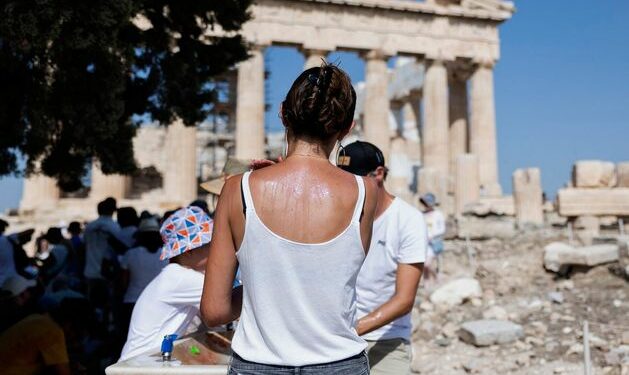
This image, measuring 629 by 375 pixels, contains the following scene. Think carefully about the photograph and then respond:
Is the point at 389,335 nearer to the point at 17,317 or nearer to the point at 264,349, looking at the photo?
the point at 264,349

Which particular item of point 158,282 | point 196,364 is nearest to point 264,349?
point 196,364

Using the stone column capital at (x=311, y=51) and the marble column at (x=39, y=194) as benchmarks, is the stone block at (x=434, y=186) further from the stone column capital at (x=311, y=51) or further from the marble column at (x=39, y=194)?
the marble column at (x=39, y=194)

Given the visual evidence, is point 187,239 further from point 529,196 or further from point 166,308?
point 529,196

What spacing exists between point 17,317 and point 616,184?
45.3 feet

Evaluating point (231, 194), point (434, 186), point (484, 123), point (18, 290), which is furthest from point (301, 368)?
point (484, 123)

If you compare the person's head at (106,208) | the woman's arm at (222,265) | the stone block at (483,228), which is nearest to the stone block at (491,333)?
the person's head at (106,208)

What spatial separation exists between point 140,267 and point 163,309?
3093 millimetres

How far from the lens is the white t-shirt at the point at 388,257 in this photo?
10.4 ft

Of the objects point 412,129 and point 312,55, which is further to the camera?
point 412,129

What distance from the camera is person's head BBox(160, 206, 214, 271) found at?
2963mm

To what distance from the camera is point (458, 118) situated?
29531 millimetres

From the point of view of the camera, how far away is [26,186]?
72.7 ft

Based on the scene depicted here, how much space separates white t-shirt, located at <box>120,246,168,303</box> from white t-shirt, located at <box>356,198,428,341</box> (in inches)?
117

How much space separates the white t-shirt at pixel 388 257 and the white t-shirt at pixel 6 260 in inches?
175
